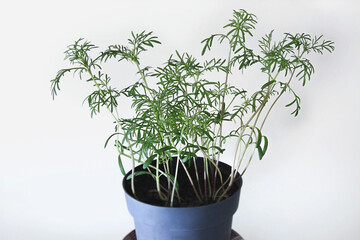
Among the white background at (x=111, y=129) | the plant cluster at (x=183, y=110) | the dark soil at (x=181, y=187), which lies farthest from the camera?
the white background at (x=111, y=129)

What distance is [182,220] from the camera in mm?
1297

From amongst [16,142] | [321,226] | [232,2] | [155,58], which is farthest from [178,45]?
[321,226]

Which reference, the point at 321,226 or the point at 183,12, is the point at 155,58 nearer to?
the point at 183,12

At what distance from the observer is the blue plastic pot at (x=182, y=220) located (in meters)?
1.29

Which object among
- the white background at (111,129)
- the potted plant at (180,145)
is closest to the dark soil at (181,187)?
the potted plant at (180,145)

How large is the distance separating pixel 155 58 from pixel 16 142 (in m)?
0.65

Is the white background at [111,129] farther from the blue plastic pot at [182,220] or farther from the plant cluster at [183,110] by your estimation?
the blue plastic pot at [182,220]

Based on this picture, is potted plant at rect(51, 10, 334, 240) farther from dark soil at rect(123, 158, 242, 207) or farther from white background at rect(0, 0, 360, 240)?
white background at rect(0, 0, 360, 240)

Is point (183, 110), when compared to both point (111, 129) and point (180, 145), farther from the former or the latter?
point (111, 129)

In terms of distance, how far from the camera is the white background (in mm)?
1671

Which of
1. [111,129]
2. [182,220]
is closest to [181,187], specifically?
[182,220]

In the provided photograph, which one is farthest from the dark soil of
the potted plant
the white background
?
the white background

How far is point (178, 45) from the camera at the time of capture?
5.61 feet

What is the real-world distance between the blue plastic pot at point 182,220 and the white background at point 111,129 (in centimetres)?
56
